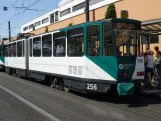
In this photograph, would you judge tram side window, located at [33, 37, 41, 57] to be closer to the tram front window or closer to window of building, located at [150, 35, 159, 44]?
the tram front window

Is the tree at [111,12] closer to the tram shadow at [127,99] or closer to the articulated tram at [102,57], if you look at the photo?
the articulated tram at [102,57]

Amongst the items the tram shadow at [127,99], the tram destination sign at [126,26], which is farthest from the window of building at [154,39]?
the tram destination sign at [126,26]

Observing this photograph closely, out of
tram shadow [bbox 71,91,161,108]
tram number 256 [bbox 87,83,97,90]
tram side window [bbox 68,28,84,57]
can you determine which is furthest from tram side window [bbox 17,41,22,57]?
tram number 256 [bbox 87,83,97,90]

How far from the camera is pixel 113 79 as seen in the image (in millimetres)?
11680

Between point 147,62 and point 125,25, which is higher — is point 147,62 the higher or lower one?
the lower one

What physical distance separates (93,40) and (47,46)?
462 centimetres

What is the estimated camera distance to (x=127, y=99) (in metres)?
13.0

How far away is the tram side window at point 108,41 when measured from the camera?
1183 cm

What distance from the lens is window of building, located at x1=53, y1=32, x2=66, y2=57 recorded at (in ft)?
47.1

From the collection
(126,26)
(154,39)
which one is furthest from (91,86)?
(154,39)

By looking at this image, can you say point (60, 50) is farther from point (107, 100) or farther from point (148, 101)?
point (148, 101)

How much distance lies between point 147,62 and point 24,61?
9043 mm

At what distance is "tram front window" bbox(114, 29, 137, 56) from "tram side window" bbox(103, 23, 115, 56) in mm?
199

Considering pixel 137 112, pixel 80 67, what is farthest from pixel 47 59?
pixel 137 112
